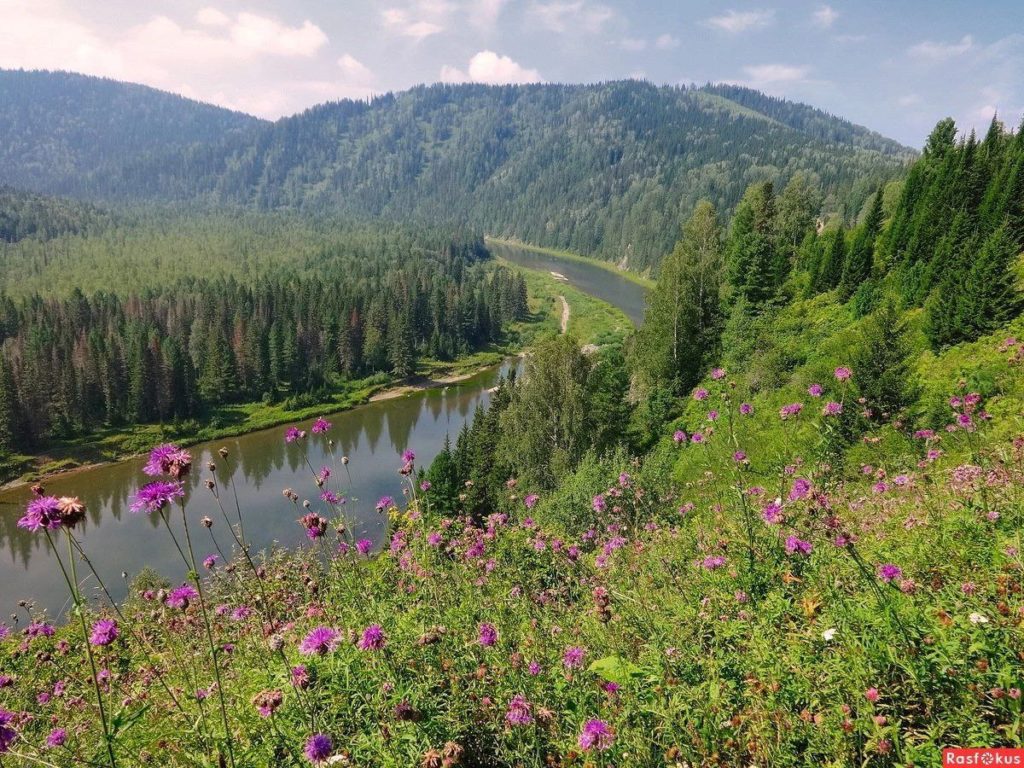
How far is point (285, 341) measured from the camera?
7225 cm

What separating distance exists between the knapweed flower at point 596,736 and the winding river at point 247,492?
17.6 meters

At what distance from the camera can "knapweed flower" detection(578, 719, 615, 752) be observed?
3203 millimetres

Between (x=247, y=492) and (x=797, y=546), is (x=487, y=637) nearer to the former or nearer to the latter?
(x=797, y=546)

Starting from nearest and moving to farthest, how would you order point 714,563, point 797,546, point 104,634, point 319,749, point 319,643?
point 319,749, point 319,643, point 104,634, point 797,546, point 714,563

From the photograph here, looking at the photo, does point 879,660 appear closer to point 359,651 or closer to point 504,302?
point 359,651

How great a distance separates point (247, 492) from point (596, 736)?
48647mm

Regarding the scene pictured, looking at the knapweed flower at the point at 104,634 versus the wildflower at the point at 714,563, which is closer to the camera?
the knapweed flower at the point at 104,634

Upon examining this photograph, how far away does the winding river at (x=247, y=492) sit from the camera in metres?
34.1

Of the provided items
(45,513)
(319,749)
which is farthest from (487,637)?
(45,513)

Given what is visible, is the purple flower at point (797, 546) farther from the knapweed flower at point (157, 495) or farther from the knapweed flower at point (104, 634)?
the knapweed flower at point (104, 634)

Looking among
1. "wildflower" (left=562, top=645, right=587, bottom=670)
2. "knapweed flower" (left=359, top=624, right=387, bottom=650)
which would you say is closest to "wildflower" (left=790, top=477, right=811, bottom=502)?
"wildflower" (left=562, top=645, right=587, bottom=670)

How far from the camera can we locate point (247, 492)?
149 feet

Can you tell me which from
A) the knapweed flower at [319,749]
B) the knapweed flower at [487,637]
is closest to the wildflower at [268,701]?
the knapweed flower at [319,749]

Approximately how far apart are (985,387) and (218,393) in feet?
231
